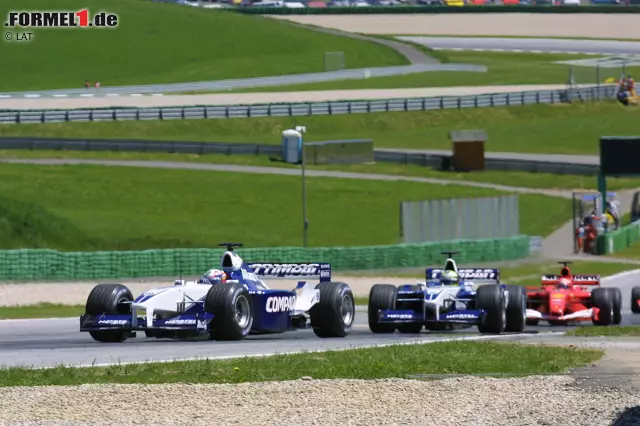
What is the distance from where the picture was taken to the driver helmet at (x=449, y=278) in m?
27.6

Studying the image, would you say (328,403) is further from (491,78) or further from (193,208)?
(491,78)

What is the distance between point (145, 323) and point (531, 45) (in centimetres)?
12033

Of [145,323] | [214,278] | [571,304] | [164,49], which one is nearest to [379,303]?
[214,278]

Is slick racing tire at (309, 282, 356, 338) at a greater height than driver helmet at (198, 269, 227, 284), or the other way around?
driver helmet at (198, 269, 227, 284)

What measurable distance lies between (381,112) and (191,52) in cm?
3369

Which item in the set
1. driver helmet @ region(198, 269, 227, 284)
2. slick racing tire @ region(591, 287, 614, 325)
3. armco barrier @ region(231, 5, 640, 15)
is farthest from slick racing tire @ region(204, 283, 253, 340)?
armco barrier @ region(231, 5, 640, 15)

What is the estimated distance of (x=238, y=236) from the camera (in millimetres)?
52625

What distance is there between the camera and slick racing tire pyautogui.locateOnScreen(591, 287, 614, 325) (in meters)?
29.1

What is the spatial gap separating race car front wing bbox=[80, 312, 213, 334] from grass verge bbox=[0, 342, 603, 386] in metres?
2.60

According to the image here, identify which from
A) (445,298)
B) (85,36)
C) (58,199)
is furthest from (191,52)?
(445,298)

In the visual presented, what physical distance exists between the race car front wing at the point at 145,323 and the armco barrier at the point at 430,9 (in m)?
128

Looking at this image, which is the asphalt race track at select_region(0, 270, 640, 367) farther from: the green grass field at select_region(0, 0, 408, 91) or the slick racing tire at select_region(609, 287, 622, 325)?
the green grass field at select_region(0, 0, 408, 91)

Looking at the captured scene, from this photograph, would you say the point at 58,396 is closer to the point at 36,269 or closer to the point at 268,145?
the point at 36,269

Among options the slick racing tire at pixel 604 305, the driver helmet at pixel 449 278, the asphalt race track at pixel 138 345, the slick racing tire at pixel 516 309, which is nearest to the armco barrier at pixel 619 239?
the slick racing tire at pixel 604 305
